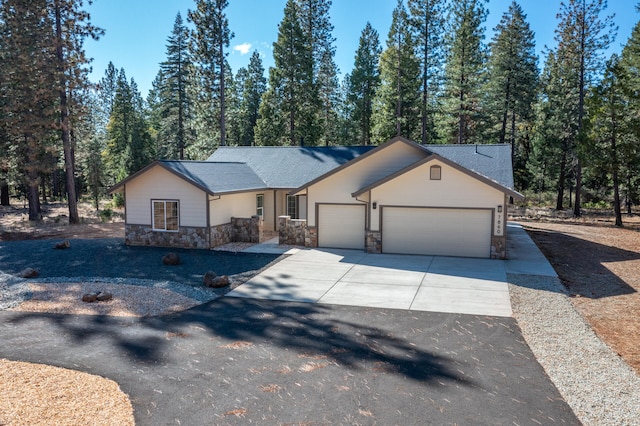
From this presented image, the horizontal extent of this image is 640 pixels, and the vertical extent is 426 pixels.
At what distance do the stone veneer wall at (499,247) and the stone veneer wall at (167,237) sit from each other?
1074cm

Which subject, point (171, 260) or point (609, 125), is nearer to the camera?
point (171, 260)

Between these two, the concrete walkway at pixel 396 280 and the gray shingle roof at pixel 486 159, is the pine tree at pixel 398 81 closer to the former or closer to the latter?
the gray shingle roof at pixel 486 159

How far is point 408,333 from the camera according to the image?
8570mm

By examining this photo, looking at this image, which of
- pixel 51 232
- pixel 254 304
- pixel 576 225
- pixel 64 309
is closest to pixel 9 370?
pixel 64 309

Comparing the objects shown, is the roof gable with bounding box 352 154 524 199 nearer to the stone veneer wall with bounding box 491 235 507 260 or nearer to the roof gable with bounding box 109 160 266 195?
the stone veneer wall with bounding box 491 235 507 260

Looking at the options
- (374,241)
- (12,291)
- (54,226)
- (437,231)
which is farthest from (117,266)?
(54,226)

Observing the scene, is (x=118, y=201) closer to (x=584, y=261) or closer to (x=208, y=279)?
(x=208, y=279)

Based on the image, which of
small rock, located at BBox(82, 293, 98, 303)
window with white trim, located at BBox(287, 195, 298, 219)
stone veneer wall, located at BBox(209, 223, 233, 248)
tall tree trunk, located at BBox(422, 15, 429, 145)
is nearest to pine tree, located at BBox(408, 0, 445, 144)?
tall tree trunk, located at BBox(422, 15, 429, 145)

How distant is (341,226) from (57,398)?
523 inches

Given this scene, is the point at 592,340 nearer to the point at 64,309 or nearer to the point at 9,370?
the point at 9,370

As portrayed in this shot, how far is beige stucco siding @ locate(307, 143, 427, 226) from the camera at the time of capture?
1778 cm

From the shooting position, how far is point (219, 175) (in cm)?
1950

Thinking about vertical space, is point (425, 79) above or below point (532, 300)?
above

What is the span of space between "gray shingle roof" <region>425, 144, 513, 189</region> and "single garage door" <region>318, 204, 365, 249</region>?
14.9ft
